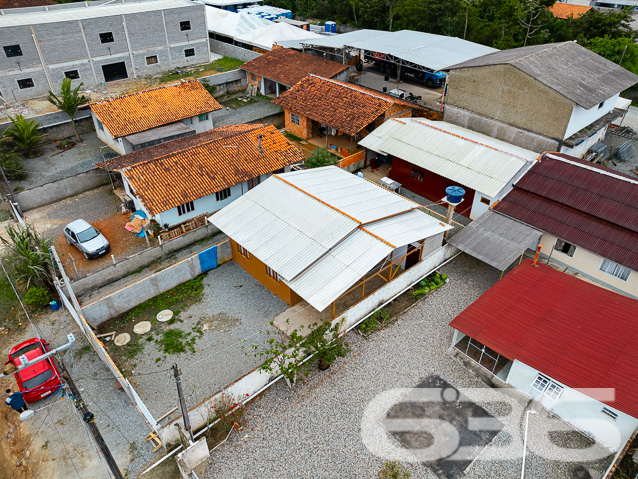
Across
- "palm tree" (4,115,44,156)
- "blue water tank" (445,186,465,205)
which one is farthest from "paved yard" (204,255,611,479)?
"palm tree" (4,115,44,156)

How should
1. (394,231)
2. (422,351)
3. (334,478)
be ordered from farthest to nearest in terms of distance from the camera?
(394,231), (422,351), (334,478)

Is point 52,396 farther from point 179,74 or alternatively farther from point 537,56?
point 179,74

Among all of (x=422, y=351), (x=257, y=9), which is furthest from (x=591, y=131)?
(x=257, y=9)

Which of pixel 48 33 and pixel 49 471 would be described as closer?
pixel 49 471

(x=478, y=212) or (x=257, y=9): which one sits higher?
(x=257, y=9)

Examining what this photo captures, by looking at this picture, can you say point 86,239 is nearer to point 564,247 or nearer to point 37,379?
point 37,379

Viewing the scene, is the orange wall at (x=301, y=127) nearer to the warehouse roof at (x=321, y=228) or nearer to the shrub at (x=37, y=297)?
the warehouse roof at (x=321, y=228)

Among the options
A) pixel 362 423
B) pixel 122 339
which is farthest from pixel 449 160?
pixel 122 339

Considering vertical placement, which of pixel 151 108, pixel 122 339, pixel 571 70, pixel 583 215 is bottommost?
pixel 122 339
